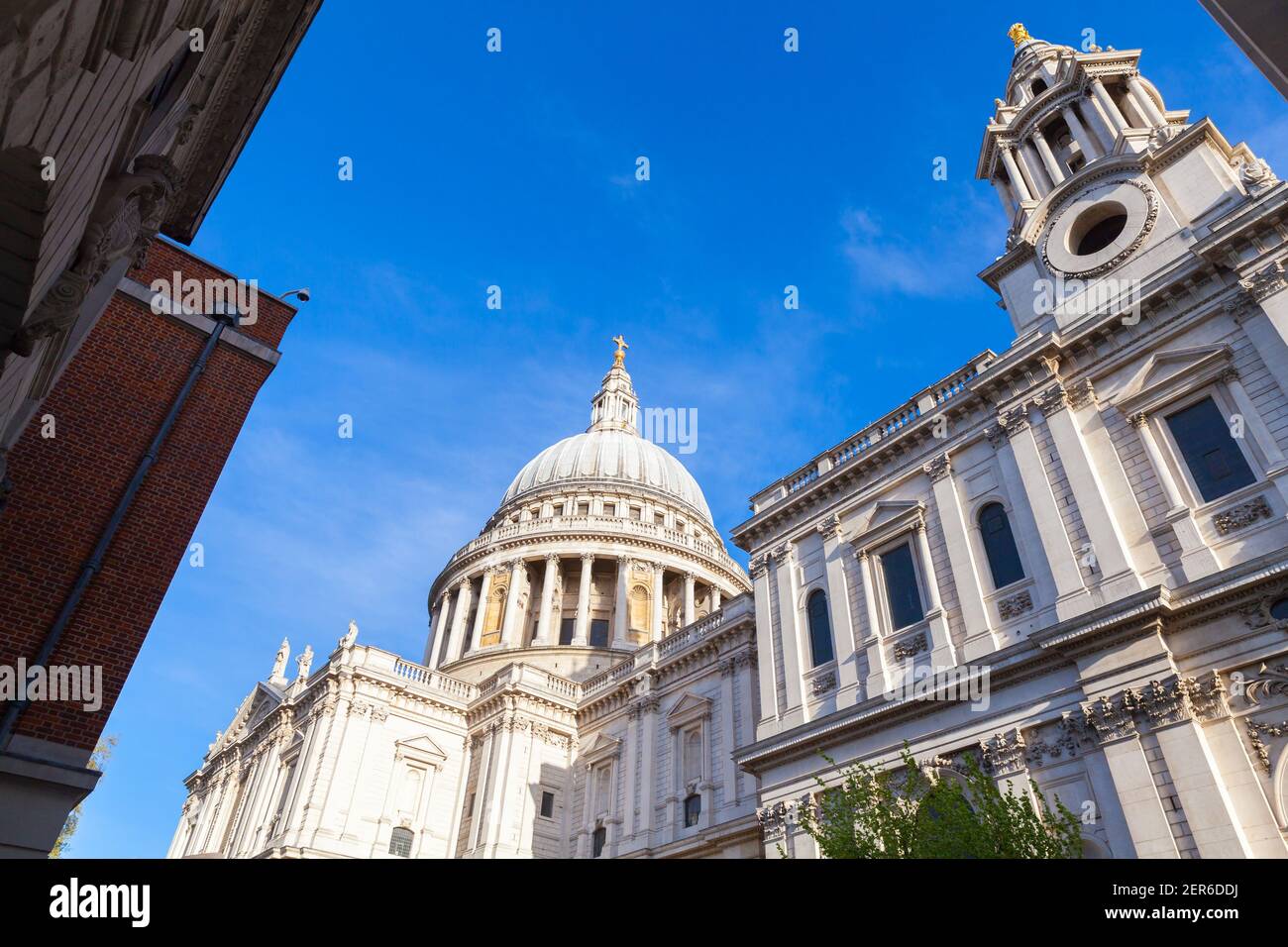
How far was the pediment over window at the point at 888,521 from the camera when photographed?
79.2 feet

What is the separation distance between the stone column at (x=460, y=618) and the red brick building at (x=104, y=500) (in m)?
39.6

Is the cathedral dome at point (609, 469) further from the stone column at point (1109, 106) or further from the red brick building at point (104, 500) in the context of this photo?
the red brick building at point (104, 500)

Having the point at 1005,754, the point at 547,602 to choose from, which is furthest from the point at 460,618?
the point at 1005,754

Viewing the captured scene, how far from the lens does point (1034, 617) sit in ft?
65.8

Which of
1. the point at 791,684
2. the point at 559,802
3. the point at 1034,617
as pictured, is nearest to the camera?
the point at 1034,617

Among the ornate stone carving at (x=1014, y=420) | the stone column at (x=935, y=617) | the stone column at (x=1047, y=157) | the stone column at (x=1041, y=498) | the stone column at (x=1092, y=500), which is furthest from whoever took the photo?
the stone column at (x=1047, y=157)

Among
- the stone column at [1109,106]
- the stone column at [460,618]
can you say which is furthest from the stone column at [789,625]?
the stone column at [460,618]

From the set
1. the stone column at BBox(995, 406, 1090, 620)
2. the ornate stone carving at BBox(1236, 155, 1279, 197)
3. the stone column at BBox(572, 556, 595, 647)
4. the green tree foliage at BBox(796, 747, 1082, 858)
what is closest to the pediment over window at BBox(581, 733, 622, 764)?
the stone column at BBox(572, 556, 595, 647)

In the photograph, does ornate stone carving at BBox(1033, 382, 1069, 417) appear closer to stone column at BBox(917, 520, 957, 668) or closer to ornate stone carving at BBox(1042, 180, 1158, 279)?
ornate stone carving at BBox(1042, 180, 1158, 279)

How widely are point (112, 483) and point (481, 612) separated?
4188 centimetres

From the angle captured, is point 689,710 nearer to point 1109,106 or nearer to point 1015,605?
point 1015,605

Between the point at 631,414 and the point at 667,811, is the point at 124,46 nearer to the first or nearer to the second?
the point at 667,811
